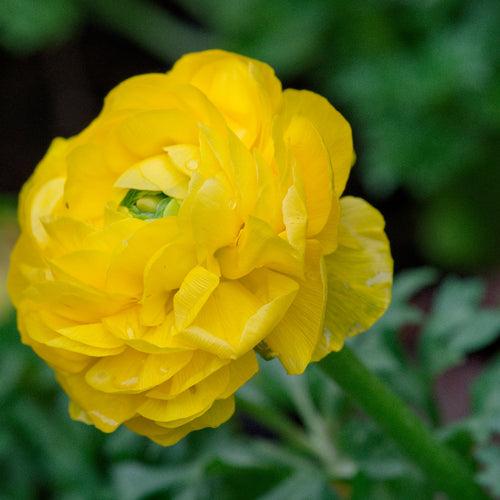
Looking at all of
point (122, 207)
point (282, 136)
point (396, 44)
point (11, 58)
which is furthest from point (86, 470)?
point (11, 58)

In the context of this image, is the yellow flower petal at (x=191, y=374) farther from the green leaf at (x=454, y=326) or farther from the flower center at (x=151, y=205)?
the green leaf at (x=454, y=326)

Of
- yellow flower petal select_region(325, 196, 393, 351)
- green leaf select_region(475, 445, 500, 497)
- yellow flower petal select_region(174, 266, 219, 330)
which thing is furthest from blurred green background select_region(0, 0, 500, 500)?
yellow flower petal select_region(174, 266, 219, 330)

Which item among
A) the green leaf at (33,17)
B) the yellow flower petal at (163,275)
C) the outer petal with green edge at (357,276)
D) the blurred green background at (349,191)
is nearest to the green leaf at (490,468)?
the blurred green background at (349,191)

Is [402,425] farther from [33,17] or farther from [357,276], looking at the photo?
[33,17]

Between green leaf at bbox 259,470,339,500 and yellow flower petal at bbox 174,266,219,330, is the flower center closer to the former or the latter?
yellow flower petal at bbox 174,266,219,330

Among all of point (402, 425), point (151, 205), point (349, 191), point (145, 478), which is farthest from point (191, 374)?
point (349, 191)

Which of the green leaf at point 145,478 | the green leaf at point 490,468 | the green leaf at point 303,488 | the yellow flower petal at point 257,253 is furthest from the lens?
the green leaf at point 145,478
